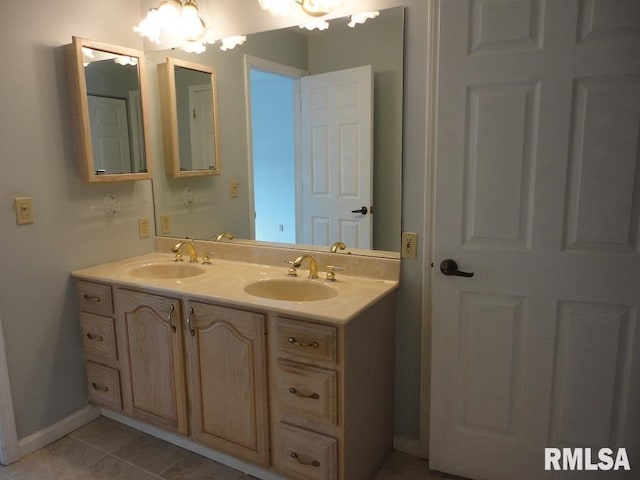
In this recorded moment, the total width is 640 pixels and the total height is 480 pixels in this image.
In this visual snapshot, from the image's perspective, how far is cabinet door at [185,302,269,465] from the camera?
183 centimetres

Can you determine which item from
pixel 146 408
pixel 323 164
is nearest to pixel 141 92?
pixel 323 164

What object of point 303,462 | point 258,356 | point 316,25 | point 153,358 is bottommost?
point 303,462

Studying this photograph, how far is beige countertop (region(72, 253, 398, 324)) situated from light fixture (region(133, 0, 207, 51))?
3.82 feet

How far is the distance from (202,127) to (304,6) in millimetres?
871

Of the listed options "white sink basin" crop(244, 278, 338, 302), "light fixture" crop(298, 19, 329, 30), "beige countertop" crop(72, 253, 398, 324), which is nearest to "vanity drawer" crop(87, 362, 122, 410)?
"beige countertop" crop(72, 253, 398, 324)

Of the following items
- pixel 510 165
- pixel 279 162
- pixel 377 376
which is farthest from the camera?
pixel 279 162

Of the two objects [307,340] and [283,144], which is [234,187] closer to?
[283,144]

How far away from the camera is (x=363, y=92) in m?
2.04

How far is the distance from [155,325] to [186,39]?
146cm

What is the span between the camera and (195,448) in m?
2.19

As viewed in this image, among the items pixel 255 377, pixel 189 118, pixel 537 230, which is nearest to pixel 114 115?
pixel 189 118

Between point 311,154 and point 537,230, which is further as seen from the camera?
point 311,154

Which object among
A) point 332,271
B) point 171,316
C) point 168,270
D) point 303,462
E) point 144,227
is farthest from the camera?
point 144,227

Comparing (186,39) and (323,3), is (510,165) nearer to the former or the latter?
(323,3)
